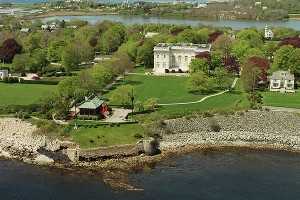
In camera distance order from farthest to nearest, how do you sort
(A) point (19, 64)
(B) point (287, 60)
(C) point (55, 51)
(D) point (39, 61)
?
(C) point (55, 51), (D) point (39, 61), (A) point (19, 64), (B) point (287, 60)

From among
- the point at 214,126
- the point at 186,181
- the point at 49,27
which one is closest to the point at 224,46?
the point at 214,126

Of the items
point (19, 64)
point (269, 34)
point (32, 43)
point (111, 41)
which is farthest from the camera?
point (269, 34)

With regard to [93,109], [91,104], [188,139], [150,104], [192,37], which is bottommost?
[188,139]

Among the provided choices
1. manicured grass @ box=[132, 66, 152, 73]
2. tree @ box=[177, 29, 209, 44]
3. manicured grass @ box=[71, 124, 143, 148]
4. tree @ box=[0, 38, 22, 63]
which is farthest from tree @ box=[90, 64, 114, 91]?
tree @ box=[177, 29, 209, 44]

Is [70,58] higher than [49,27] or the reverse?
higher

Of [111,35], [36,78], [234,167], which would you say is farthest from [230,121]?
[111,35]

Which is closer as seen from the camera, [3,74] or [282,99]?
[282,99]

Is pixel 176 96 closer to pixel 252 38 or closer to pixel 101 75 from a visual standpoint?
pixel 101 75

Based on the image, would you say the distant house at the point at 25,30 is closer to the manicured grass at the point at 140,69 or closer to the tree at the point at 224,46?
the manicured grass at the point at 140,69
